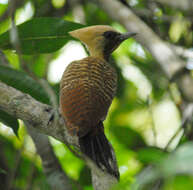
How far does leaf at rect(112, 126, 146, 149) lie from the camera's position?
327 cm

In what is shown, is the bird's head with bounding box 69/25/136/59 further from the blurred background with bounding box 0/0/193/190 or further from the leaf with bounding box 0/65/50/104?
the leaf with bounding box 0/65/50/104

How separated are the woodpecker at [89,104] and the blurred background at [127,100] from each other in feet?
0.69

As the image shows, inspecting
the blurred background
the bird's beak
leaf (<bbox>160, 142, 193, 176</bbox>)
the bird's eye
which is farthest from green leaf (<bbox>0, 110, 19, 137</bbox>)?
leaf (<bbox>160, 142, 193, 176</bbox>)

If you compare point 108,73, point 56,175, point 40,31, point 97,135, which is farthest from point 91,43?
point 56,175

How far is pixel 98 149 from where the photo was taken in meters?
2.42

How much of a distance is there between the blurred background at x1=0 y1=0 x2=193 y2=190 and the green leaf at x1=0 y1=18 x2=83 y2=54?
21 centimetres

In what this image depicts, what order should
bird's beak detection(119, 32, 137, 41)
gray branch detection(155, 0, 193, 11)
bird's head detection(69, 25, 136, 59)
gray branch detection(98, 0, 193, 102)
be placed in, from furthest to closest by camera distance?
bird's head detection(69, 25, 136, 59)
bird's beak detection(119, 32, 137, 41)
gray branch detection(155, 0, 193, 11)
gray branch detection(98, 0, 193, 102)

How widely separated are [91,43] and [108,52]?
22 cm

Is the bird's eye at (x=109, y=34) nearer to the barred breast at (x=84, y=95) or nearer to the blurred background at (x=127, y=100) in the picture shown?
the blurred background at (x=127, y=100)

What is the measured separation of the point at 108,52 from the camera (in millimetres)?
3787

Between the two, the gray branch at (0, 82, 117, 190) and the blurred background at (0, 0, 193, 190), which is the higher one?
the gray branch at (0, 82, 117, 190)

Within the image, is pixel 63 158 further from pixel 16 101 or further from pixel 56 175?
pixel 16 101

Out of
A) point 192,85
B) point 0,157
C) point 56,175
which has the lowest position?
point 0,157

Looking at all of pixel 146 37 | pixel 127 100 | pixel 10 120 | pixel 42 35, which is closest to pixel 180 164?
pixel 10 120
